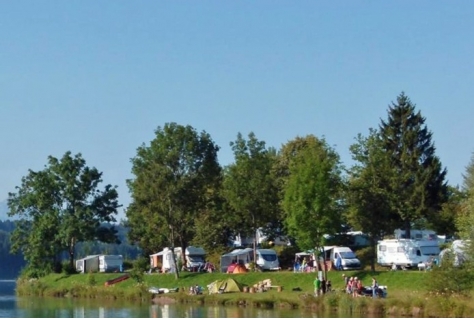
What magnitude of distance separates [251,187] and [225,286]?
1086cm

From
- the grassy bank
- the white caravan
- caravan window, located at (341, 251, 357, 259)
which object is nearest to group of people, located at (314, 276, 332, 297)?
the grassy bank

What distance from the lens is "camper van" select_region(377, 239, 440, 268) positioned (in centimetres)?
5281

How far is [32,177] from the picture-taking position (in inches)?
3002

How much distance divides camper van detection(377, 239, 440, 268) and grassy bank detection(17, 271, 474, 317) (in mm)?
4402

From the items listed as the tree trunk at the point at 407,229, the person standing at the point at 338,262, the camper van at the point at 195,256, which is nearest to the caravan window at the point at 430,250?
the tree trunk at the point at 407,229

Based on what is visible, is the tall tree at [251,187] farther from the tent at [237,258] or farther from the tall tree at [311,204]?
the tall tree at [311,204]

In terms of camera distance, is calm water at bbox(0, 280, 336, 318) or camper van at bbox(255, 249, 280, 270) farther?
camper van at bbox(255, 249, 280, 270)

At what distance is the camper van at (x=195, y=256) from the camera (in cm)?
6859

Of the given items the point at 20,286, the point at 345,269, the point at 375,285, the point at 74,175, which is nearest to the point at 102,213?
the point at 74,175

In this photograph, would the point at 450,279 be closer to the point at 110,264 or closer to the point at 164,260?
the point at 164,260

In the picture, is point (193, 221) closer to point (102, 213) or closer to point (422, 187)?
point (102, 213)

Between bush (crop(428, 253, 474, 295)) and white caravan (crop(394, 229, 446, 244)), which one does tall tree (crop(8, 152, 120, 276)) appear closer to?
white caravan (crop(394, 229, 446, 244))

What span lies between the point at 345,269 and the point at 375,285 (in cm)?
1307

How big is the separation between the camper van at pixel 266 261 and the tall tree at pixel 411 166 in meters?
9.93
